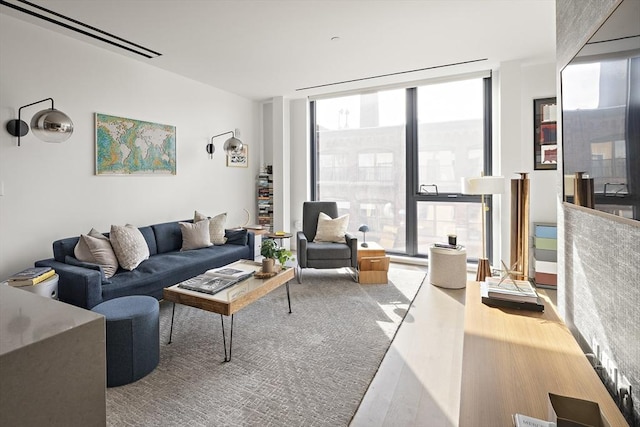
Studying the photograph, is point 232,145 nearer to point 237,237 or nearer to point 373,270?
point 237,237

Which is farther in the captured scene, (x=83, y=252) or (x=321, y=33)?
(x=321, y=33)

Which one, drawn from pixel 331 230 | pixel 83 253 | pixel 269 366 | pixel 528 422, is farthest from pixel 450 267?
pixel 83 253

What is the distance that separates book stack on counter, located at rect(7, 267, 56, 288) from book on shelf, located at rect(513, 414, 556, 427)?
3.11 m

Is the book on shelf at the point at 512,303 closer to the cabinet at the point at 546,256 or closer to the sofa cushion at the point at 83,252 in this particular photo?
the cabinet at the point at 546,256

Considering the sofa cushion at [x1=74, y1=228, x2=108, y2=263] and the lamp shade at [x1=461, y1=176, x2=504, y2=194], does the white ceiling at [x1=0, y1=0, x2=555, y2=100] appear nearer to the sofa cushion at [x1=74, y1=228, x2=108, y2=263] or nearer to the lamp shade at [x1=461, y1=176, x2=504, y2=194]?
the lamp shade at [x1=461, y1=176, x2=504, y2=194]

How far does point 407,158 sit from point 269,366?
12.2 feet

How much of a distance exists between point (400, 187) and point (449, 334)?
278cm

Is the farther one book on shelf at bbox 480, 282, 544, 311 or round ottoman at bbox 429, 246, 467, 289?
round ottoman at bbox 429, 246, 467, 289

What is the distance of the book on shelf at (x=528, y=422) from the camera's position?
1.02 metres

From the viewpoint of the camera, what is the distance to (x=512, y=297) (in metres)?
2.04

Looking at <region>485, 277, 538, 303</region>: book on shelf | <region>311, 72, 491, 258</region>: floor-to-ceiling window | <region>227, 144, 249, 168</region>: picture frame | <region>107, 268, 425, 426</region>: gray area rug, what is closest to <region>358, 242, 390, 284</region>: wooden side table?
<region>107, 268, 425, 426</region>: gray area rug

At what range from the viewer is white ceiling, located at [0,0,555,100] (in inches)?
109

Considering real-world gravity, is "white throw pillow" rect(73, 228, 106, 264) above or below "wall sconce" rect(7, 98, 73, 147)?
below

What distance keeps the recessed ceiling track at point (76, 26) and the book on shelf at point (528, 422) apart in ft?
13.3
